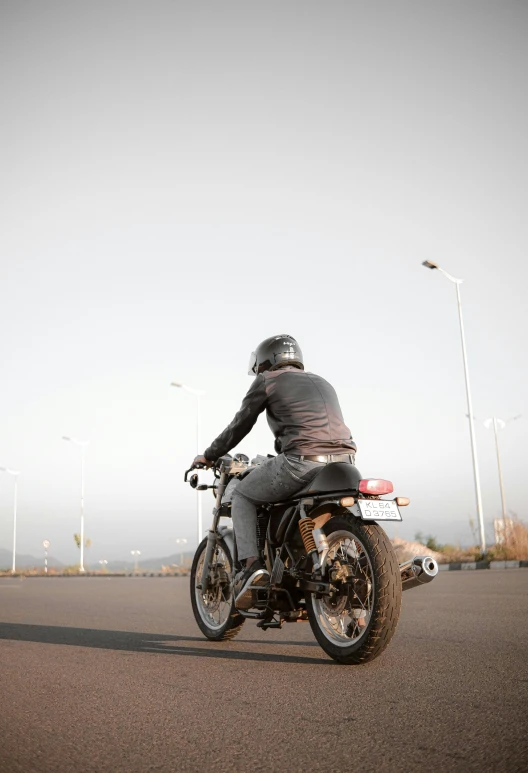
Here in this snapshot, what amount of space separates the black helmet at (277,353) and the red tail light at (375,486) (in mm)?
1415

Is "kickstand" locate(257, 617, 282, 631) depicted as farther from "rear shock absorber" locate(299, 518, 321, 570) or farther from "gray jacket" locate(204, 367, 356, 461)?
"gray jacket" locate(204, 367, 356, 461)

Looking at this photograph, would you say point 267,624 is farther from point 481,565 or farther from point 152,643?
point 481,565

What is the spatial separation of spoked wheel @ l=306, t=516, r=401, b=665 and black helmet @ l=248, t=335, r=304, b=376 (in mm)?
1414

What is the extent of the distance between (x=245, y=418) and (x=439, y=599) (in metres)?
5.47

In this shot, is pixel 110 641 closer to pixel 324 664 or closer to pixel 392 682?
pixel 324 664

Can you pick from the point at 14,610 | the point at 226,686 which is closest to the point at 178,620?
the point at 14,610

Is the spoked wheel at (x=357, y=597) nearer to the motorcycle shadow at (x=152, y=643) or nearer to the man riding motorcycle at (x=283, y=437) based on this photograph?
the motorcycle shadow at (x=152, y=643)

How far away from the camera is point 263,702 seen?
13.9ft

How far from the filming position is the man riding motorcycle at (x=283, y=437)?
5895 mm

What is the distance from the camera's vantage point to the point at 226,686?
15.6 ft

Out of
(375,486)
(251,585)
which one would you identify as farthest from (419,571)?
(251,585)

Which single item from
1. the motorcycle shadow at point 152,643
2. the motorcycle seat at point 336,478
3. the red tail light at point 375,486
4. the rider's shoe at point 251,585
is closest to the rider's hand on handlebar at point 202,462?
the rider's shoe at point 251,585

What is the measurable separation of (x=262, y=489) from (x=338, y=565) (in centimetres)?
90

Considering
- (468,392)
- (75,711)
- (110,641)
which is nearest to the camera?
(75,711)
